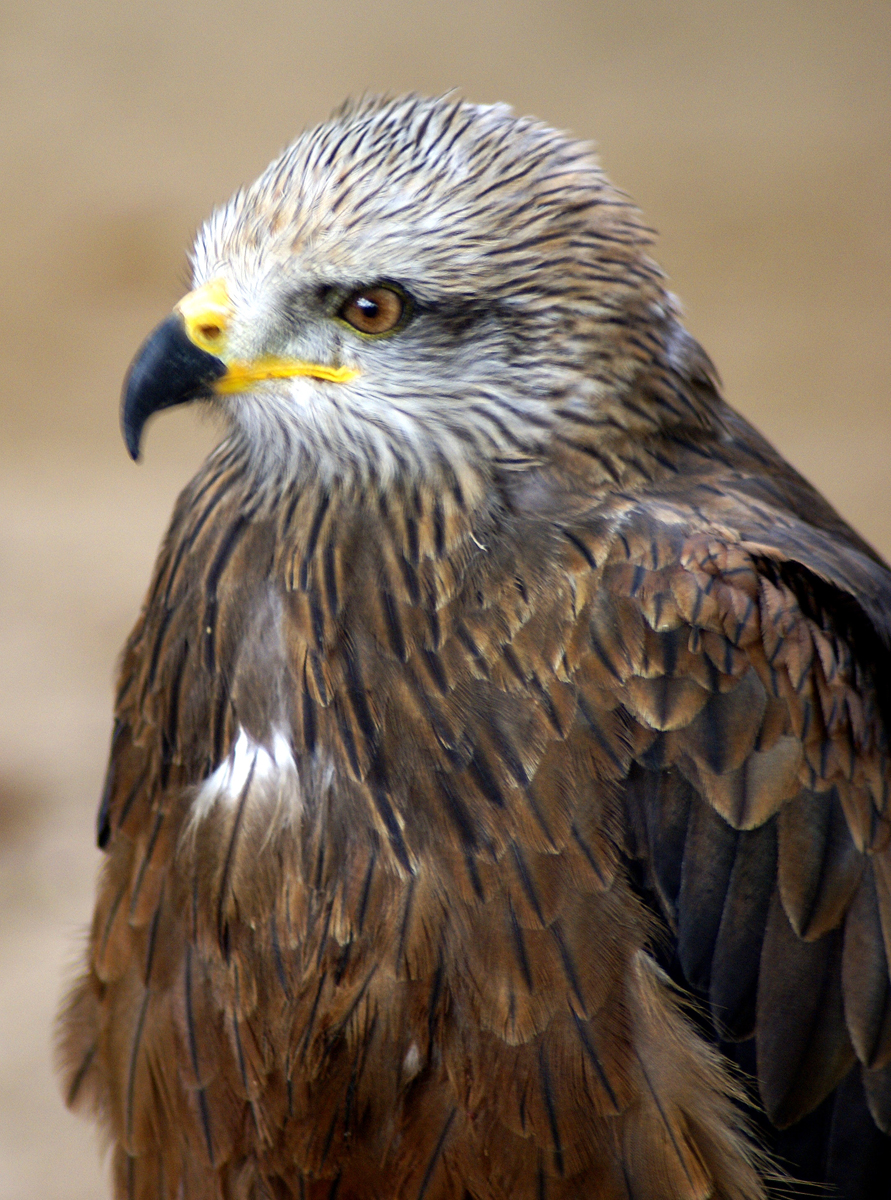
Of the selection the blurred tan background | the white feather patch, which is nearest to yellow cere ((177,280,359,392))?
the white feather patch

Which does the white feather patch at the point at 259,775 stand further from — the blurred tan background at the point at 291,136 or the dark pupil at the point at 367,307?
the blurred tan background at the point at 291,136

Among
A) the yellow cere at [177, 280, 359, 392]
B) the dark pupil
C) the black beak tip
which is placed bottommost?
the black beak tip

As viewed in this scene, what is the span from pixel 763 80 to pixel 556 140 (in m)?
4.71

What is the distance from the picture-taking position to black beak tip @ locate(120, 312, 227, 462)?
1682mm

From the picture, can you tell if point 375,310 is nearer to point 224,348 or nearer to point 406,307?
point 406,307

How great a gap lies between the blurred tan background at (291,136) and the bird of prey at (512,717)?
8.77ft

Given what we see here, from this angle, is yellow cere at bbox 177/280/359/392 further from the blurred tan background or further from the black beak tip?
the blurred tan background

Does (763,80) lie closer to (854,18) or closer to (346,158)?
(854,18)

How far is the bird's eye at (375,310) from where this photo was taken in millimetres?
1649

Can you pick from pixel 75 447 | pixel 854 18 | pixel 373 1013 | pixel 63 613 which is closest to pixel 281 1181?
pixel 373 1013

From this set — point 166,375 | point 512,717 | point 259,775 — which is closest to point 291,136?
point 166,375

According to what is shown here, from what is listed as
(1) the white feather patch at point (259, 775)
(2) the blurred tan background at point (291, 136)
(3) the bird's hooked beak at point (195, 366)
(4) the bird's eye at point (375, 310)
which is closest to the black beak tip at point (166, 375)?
(3) the bird's hooked beak at point (195, 366)

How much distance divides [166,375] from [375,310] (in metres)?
0.27

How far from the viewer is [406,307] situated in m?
1.66
